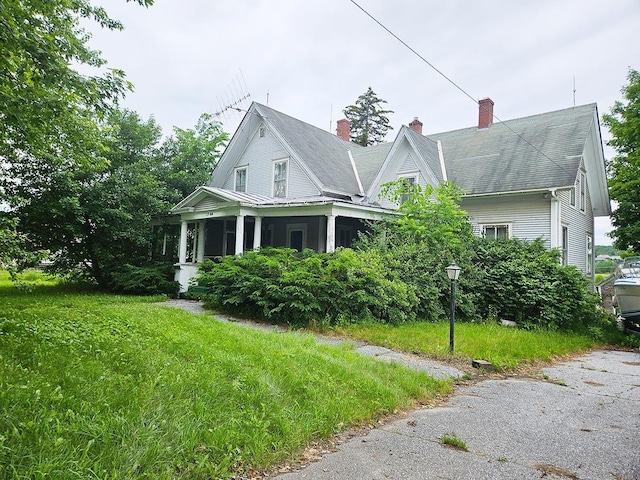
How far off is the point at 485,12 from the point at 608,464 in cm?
864

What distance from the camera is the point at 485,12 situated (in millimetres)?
8594

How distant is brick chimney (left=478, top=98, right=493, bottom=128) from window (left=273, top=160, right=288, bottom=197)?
9199mm

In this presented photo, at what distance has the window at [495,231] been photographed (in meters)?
14.4

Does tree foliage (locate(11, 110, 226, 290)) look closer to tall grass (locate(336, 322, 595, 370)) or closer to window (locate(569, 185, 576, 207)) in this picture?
tall grass (locate(336, 322, 595, 370))

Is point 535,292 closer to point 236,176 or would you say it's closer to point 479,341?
point 479,341

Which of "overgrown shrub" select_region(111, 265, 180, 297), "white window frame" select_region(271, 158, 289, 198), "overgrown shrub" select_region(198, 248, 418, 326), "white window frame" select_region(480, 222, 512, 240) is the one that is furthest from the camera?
"white window frame" select_region(271, 158, 289, 198)

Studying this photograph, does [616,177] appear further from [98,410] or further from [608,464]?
[98,410]

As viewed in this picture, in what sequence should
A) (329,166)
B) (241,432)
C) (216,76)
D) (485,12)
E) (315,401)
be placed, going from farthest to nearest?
1. (216,76)
2. (329,166)
3. (485,12)
4. (315,401)
5. (241,432)

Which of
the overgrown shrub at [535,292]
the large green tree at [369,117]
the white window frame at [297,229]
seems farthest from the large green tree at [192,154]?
the large green tree at [369,117]

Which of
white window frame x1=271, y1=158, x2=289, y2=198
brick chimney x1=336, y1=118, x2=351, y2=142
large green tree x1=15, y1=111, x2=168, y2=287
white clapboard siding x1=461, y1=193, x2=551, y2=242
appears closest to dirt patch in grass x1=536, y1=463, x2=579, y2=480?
→ white clapboard siding x1=461, y1=193, x2=551, y2=242

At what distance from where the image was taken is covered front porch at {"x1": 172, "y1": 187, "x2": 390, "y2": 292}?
41.5 feet

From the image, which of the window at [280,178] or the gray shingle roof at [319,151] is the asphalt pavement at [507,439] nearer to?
the gray shingle roof at [319,151]

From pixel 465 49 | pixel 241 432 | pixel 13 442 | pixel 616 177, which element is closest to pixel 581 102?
pixel 616 177

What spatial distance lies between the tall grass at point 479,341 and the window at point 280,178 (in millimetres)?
9033
